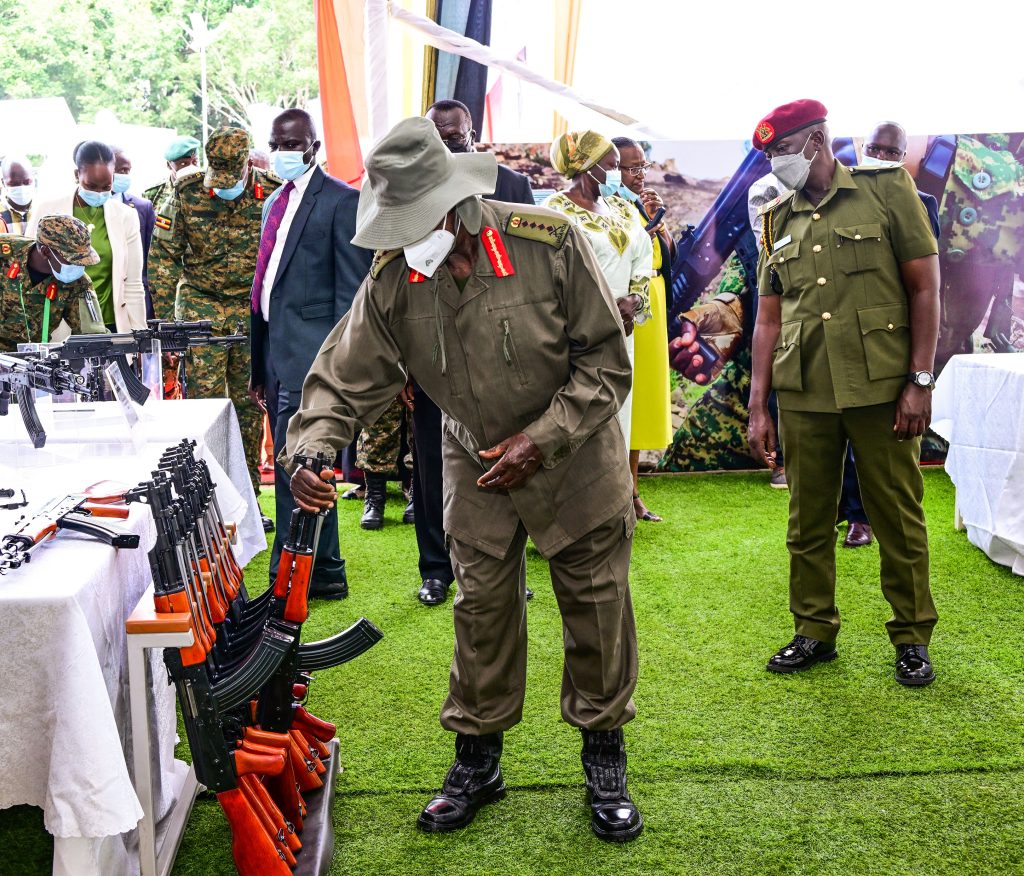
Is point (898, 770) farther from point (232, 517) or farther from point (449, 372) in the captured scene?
point (232, 517)

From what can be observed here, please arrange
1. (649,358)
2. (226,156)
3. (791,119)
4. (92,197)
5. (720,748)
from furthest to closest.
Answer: (92,197)
(649,358)
(226,156)
(791,119)
(720,748)

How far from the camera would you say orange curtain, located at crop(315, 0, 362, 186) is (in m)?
6.03

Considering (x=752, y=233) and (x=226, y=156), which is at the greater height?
(x=226, y=156)

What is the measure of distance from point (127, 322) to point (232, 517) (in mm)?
2884

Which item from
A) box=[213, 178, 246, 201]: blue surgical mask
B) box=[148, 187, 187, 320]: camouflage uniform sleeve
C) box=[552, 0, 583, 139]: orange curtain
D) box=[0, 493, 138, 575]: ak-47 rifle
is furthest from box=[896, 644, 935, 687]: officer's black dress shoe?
box=[552, 0, 583, 139]: orange curtain

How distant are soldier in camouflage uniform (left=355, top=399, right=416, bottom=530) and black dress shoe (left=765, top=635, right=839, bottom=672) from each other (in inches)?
99.7

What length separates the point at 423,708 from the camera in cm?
333

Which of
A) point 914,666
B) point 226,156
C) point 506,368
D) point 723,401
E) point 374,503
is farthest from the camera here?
point 723,401

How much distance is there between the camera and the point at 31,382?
2852mm

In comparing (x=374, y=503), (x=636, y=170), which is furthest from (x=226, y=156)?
(x=636, y=170)

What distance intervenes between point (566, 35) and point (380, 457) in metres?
4.83

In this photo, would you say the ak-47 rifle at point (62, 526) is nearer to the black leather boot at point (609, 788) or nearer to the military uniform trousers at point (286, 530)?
the black leather boot at point (609, 788)

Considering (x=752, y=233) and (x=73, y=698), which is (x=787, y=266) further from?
(x=752, y=233)

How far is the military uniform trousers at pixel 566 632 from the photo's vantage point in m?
2.53
